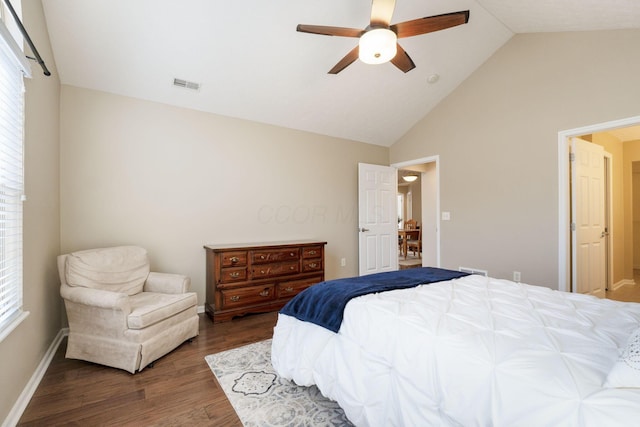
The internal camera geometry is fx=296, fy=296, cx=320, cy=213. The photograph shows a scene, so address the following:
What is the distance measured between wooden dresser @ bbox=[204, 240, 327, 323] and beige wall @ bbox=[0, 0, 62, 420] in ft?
4.47

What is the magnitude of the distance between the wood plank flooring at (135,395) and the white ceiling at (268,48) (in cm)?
268

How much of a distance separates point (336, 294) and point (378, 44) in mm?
1817

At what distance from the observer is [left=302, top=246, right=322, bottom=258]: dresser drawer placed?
388cm

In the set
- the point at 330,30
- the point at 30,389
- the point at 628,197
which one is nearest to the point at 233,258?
the point at 30,389

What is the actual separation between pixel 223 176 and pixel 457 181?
10.7 feet

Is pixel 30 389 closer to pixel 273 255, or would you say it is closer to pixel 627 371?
pixel 273 255

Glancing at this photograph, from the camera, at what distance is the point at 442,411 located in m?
1.16

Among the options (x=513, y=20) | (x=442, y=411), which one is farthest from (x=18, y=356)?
(x=513, y=20)

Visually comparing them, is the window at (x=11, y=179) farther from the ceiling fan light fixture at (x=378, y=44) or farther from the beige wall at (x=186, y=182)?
the ceiling fan light fixture at (x=378, y=44)

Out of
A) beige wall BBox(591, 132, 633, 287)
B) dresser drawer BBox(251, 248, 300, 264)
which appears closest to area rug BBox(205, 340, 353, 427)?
dresser drawer BBox(251, 248, 300, 264)

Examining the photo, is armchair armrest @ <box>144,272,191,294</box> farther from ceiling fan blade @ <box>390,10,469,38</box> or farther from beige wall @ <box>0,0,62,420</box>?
ceiling fan blade @ <box>390,10,469,38</box>

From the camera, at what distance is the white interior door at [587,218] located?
336cm

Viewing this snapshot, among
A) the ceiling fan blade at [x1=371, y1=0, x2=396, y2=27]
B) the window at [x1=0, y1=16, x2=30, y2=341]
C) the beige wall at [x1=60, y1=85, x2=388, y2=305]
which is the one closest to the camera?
the window at [x1=0, y1=16, x2=30, y2=341]

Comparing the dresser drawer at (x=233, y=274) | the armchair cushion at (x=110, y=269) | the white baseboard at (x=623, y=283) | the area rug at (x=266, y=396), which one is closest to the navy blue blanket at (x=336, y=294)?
the area rug at (x=266, y=396)
